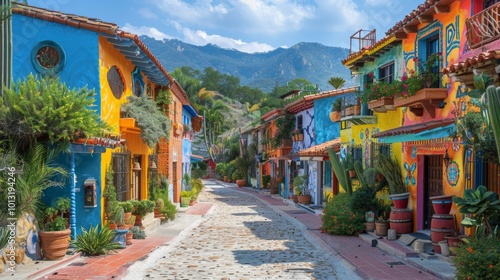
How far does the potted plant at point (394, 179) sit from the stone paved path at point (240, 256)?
8.46 ft

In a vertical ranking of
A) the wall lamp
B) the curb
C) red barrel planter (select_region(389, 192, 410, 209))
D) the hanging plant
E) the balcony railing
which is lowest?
the curb

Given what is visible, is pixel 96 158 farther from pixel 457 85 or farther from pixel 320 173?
pixel 320 173

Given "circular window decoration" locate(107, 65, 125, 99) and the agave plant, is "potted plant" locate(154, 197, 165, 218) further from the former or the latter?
the agave plant

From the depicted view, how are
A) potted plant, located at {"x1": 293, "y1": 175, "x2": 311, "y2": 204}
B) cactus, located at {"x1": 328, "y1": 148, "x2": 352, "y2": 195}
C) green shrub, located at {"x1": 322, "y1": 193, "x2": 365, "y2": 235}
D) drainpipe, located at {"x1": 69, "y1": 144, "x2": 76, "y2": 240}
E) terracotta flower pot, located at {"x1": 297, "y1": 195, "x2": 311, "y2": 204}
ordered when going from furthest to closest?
potted plant, located at {"x1": 293, "y1": 175, "x2": 311, "y2": 204} < terracotta flower pot, located at {"x1": 297, "y1": 195, "x2": 311, "y2": 204} < cactus, located at {"x1": 328, "y1": 148, "x2": 352, "y2": 195} < green shrub, located at {"x1": 322, "y1": 193, "x2": 365, "y2": 235} < drainpipe, located at {"x1": 69, "y1": 144, "x2": 76, "y2": 240}

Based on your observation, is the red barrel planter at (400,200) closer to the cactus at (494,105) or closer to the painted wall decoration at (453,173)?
the painted wall decoration at (453,173)

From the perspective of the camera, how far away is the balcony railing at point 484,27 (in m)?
8.40

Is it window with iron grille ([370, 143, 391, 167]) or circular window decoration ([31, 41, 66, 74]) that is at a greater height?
circular window decoration ([31, 41, 66, 74])

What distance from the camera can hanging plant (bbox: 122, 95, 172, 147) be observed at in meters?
14.2

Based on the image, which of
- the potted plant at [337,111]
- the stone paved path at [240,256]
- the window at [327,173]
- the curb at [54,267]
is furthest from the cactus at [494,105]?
the window at [327,173]

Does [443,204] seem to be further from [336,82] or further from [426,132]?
[336,82]

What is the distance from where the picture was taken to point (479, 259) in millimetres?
7152

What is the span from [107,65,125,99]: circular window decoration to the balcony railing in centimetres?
882

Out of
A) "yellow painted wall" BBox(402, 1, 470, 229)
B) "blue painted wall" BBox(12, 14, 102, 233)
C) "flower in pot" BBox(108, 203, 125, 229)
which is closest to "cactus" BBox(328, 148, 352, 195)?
"yellow painted wall" BBox(402, 1, 470, 229)

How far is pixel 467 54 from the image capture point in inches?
410
